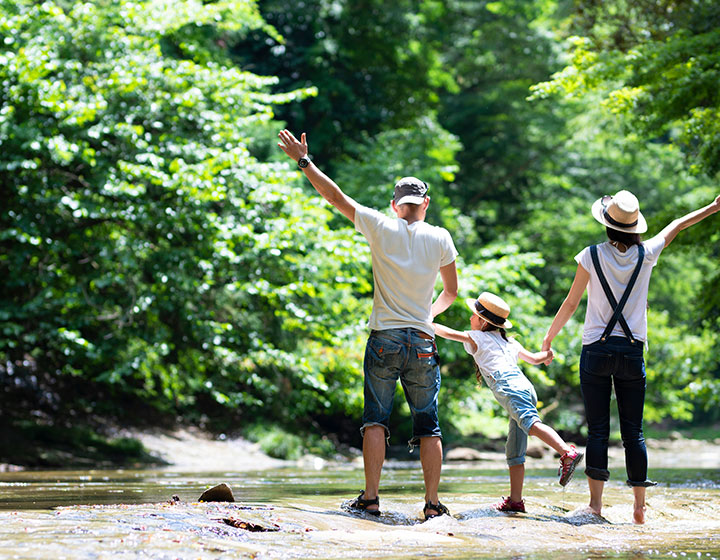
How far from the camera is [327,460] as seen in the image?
1625cm

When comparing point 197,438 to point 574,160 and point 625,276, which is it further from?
point 574,160

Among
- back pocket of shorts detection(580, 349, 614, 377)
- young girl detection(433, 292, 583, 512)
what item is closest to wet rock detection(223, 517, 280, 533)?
young girl detection(433, 292, 583, 512)

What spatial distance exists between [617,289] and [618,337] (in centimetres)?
29

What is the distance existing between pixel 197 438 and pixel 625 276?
1183 centimetres

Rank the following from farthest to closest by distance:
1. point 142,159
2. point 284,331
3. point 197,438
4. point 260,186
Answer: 1. point 197,438
2. point 284,331
3. point 260,186
4. point 142,159

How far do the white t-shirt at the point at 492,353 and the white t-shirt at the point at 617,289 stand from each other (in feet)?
1.82

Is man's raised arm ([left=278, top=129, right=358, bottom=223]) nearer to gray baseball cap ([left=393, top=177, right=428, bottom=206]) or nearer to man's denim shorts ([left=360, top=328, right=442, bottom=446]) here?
gray baseball cap ([left=393, top=177, right=428, bottom=206])

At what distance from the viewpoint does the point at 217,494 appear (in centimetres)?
525

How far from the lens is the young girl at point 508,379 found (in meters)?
5.42

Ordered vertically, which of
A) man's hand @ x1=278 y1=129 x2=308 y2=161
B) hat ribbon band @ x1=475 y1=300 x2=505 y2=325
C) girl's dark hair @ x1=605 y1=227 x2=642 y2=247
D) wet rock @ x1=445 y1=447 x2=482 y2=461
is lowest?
wet rock @ x1=445 y1=447 x2=482 y2=461

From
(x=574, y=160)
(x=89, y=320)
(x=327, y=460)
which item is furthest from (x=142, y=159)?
(x=574, y=160)

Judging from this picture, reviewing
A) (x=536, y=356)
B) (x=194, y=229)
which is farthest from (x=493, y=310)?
(x=194, y=229)

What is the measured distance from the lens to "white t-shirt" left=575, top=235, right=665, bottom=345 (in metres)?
5.38

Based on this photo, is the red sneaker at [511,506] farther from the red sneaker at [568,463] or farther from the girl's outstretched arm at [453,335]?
the girl's outstretched arm at [453,335]
